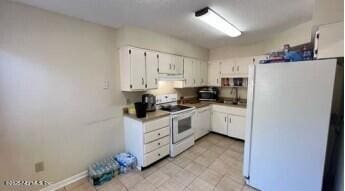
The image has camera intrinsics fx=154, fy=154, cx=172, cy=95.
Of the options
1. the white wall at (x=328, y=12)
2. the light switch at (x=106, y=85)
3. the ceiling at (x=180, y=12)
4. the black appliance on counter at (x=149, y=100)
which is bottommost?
the black appliance on counter at (x=149, y=100)

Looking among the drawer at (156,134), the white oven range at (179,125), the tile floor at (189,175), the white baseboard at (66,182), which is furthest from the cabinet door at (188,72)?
the white baseboard at (66,182)

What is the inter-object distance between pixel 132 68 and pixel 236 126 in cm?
265

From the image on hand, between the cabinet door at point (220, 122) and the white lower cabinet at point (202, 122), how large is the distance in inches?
5.0

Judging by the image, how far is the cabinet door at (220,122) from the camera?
3.77 meters

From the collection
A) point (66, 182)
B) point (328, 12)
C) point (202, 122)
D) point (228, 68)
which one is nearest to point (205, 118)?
point (202, 122)

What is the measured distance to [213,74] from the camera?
4.28 metres

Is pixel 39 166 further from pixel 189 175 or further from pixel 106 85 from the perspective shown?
pixel 189 175

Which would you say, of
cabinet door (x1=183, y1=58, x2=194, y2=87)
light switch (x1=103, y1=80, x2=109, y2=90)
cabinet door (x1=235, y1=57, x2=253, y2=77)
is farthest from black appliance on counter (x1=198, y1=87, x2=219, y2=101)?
light switch (x1=103, y1=80, x2=109, y2=90)

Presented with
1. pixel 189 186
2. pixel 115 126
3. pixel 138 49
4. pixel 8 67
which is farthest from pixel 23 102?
pixel 189 186

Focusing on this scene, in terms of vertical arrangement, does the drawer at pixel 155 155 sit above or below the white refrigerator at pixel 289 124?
below

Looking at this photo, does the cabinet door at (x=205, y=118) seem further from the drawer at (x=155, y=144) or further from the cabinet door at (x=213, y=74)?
the drawer at (x=155, y=144)

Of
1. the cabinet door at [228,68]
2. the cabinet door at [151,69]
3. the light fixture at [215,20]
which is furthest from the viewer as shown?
the cabinet door at [228,68]

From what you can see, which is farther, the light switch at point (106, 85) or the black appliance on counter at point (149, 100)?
the black appliance on counter at point (149, 100)

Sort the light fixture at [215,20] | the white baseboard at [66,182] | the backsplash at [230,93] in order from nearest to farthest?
1. the light fixture at [215,20]
2. the white baseboard at [66,182]
3. the backsplash at [230,93]
